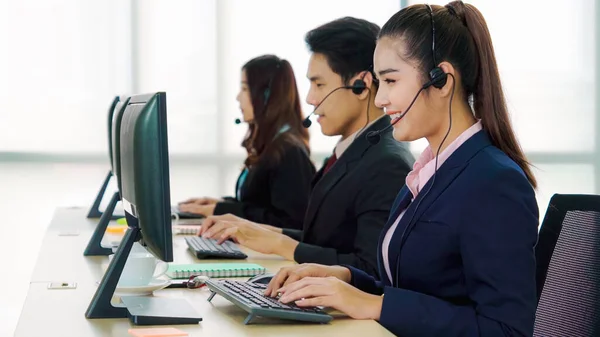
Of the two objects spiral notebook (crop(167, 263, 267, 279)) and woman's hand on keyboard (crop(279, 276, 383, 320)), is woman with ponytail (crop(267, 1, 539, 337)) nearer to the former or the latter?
woman's hand on keyboard (crop(279, 276, 383, 320))

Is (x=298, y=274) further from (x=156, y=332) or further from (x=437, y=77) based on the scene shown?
(x=437, y=77)

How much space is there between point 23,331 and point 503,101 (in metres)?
1.02

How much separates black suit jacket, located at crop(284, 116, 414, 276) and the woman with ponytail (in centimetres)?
36

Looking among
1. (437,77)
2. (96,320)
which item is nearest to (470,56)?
(437,77)

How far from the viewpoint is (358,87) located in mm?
2432

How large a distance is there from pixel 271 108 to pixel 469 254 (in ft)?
7.07

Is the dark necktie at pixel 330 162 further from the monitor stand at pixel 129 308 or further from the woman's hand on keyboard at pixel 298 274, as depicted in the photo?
the monitor stand at pixel 129 308

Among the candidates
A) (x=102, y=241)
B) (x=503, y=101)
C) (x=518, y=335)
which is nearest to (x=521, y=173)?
(x=503, y=101)

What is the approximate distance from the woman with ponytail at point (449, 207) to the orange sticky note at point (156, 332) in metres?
0.23

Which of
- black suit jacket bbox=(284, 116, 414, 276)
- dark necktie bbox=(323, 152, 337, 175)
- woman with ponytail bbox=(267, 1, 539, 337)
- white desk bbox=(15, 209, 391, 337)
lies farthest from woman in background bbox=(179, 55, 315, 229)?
woman with ponytail bbox=(267, 1, 539, 337)

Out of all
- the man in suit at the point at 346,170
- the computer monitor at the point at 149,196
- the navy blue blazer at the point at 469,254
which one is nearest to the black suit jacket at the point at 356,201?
the man in suit at the point at 346,170

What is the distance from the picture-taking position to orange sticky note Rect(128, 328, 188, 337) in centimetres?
145

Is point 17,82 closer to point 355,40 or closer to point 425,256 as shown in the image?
point 355,40

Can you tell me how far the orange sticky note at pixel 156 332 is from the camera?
1448mm
